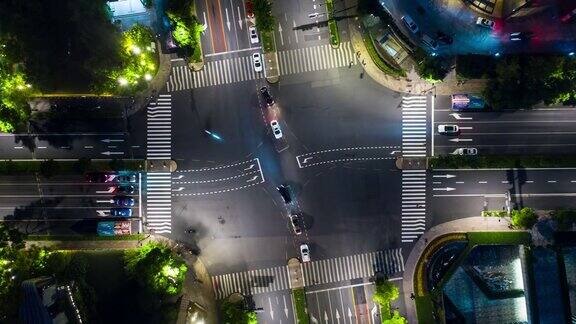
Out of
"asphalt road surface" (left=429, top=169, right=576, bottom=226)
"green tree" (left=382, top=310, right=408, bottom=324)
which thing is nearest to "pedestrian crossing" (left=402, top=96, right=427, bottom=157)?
"asphalt road surface" (left=429, top=169, right=576, bottom=226)

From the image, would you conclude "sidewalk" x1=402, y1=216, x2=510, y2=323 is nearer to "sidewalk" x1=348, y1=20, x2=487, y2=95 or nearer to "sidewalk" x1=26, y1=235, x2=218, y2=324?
"sidewalk" x1=348, y1=20, x2=487, y2=95

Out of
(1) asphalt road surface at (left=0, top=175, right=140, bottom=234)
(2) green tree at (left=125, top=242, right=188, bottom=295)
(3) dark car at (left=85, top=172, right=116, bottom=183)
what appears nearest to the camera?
(2) green tree at (left=125, top=242, right=188, bottom=295)

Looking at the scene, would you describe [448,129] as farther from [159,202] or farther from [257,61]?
[159,202]

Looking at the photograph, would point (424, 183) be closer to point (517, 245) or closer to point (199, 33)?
point (517, 245)

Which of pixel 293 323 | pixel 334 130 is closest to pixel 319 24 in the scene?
pixel 334 130

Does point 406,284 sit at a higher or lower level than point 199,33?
lower

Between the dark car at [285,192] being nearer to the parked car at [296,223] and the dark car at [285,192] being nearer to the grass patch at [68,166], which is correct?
the parked car at [296,223]

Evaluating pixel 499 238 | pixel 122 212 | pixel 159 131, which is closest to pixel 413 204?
pixel 499 238

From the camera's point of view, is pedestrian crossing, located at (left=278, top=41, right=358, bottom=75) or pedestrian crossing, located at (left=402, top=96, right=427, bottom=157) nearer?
pedestrian crossing, located at (left=278, top=41, right=358, bottom=75)

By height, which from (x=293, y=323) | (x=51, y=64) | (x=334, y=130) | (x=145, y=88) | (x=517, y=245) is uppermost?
(x=51, y=64)
